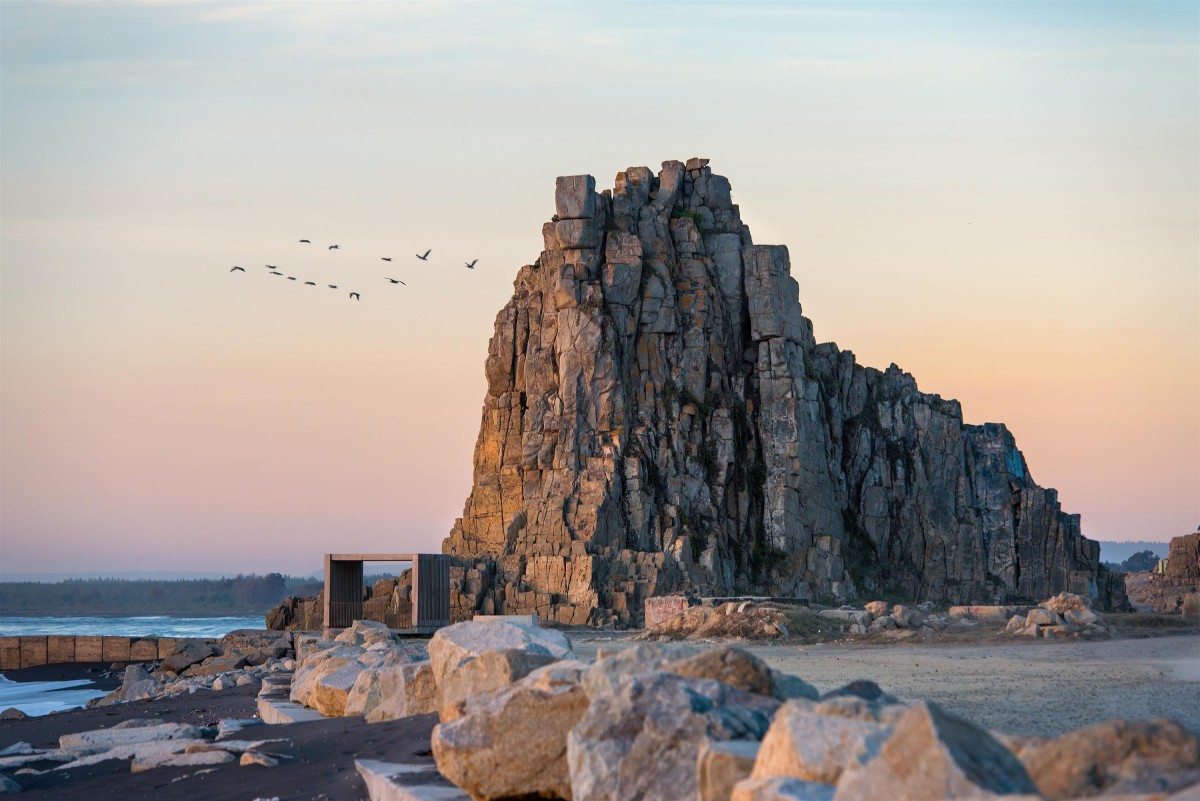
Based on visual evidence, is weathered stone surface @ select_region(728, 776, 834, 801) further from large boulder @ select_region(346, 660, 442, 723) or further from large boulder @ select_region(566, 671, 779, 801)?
large boulder @ select_region(346, 660, 442, 723)

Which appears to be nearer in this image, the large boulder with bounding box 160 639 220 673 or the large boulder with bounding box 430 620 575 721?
the large boulder with bounding box 430 620 575 721

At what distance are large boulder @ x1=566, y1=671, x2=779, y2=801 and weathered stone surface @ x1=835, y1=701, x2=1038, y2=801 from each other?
195 centimetres

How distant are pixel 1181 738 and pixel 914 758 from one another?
141cm

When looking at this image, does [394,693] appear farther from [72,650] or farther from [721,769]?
[72,650]

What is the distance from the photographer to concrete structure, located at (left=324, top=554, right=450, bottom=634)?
1667 inches

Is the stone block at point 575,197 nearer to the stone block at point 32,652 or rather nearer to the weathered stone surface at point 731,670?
the stone block at point 32,652

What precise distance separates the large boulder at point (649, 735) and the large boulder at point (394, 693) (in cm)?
540

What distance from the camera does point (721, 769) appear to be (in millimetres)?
7672

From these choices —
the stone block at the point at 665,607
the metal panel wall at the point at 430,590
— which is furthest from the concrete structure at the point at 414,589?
the stone block at the point at 665,607

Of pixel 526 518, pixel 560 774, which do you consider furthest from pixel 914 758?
pixel 526 518

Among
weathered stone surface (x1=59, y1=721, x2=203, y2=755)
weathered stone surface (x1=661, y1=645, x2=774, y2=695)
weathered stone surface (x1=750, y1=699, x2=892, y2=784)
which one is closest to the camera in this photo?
weathered stone surface (x1=750, y1=699, x2=892, y2=784)

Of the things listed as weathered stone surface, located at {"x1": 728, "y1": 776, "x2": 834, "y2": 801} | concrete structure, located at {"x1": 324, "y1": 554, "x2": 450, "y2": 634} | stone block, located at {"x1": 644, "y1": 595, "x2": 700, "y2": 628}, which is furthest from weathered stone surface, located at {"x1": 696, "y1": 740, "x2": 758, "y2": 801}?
stone block, located at {"x1": 644, "y1": 595, "x2": 700, "y2": 628}

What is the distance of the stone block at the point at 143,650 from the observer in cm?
6331

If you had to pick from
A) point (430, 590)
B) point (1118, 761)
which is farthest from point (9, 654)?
point (1118, 761)
